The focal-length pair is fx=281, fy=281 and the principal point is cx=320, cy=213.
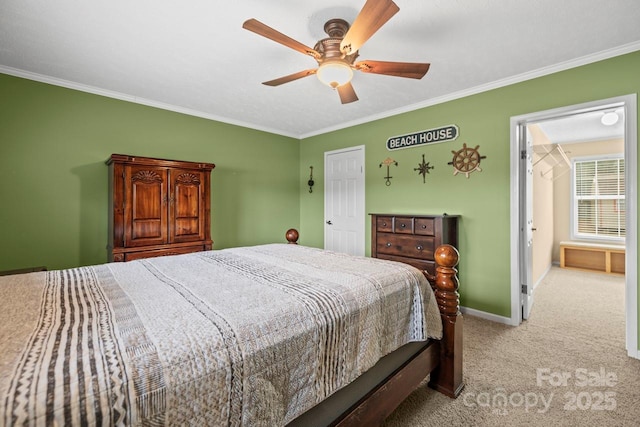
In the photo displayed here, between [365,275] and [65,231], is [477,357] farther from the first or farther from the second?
[65,231]

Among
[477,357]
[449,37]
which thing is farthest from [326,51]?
[477,357]

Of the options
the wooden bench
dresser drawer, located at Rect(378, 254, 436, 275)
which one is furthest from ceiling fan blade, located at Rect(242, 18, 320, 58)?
the wooden bench

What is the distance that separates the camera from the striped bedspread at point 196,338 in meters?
0.64

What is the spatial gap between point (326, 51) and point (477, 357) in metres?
2.59

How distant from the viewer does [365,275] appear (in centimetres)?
150

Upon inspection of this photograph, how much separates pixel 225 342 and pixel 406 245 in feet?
8.80

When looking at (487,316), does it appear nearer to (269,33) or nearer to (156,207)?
(269,33)

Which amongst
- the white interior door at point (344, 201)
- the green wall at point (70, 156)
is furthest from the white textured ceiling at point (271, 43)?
the white interior door at point (344, 201)

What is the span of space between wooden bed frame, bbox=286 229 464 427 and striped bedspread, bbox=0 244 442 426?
11 cm

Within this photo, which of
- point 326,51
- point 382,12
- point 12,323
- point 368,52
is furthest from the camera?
point 368,52

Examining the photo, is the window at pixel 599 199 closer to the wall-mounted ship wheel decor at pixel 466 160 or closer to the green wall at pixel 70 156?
the wall-mounted ship wheel decor at pixel 466 160

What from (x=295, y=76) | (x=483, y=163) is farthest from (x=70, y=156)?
(x=483, y=163)

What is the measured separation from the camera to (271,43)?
2.20 meters

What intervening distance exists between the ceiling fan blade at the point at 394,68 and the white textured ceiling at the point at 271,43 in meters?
Answer: 0.30
